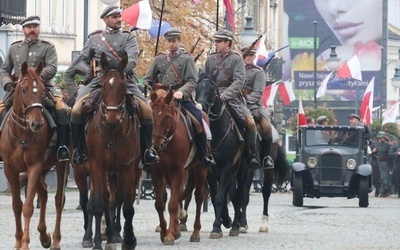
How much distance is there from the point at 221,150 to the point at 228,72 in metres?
1.07

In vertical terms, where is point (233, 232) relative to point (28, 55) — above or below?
below

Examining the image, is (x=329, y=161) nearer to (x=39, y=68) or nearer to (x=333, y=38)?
(x=39, y=68)

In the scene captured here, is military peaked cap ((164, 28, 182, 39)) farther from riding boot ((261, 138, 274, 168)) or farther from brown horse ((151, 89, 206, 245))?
riding boot ((261, 138, 274, 168))

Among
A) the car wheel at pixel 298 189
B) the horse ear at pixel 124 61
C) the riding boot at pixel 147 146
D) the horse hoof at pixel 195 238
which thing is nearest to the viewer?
the horse ear at pixel 124 61

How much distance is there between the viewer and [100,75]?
63.1 feet

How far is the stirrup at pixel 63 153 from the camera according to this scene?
63.3 ft

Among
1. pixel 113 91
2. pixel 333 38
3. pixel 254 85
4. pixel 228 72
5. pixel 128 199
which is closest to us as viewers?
pixel 113 91

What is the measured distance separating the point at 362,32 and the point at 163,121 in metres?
108

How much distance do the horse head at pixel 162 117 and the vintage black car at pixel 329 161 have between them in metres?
16.7

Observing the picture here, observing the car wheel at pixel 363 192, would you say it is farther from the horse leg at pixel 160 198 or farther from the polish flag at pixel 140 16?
the horse leg at pixel 160 198

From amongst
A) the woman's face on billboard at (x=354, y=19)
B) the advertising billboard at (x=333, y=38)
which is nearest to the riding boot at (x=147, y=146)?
the advertising billboard at (x=333, y=38)

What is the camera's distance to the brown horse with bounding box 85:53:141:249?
18.8 meters

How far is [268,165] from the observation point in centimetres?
2494

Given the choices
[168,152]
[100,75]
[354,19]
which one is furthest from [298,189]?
[354,19]
